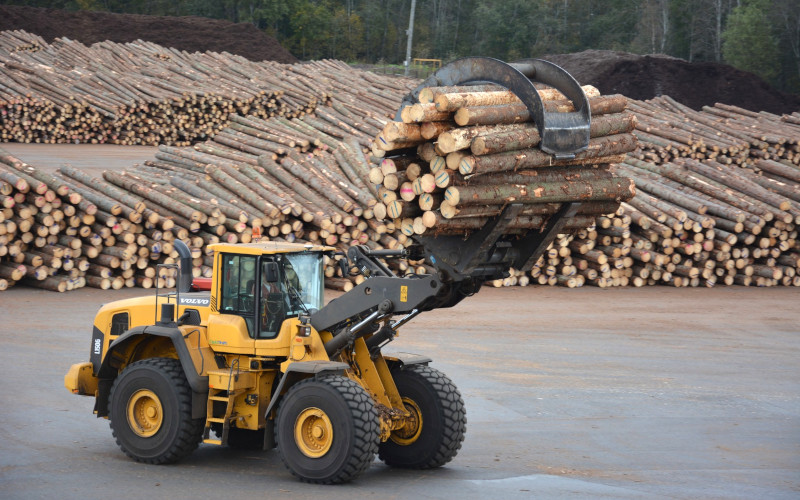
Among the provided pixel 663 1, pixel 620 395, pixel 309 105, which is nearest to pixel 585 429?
pixel 620 395

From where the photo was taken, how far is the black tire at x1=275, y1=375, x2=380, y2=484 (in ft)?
29.7

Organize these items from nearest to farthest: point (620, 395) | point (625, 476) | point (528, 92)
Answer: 1. point (528, 92)
2. point (625, 476)
3. point (620, 395)

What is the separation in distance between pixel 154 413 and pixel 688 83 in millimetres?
41782

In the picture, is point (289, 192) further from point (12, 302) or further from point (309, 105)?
point (309, 105)

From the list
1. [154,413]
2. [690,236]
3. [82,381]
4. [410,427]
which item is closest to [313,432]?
[410,427]

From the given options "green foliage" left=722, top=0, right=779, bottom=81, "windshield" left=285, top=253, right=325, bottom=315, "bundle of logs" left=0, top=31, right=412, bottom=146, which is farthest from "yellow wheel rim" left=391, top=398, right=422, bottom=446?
"green foliage" left=722, top=0, right=779, bottom=81

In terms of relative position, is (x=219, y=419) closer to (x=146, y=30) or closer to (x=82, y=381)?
(x=82, y=381)

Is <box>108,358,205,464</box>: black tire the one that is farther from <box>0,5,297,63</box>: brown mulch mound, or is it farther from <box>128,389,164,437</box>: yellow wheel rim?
<box>0,5,297,63</box>: brown mulch mound

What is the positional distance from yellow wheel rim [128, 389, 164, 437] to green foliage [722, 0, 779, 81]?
171 ft

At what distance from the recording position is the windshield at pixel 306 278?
33.0ft

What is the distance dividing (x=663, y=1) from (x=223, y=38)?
30.5m

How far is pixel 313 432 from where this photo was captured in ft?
30.5

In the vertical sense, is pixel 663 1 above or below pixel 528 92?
above

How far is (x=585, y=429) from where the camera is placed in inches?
476
